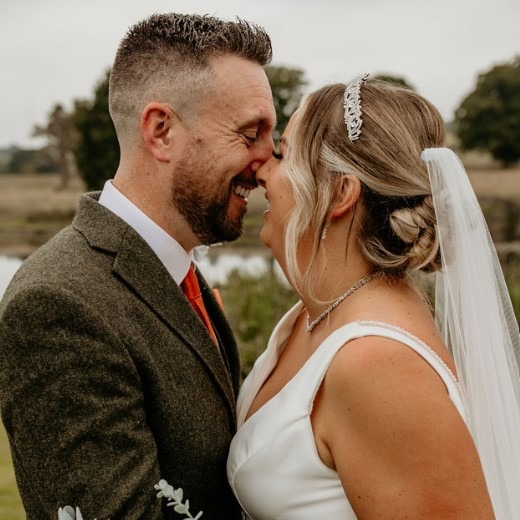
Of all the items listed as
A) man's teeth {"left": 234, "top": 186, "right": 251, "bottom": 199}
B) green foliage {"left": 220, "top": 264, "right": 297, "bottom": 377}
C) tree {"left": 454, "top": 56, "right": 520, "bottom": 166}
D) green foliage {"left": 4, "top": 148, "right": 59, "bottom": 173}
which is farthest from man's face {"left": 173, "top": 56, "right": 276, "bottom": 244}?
tree {"left": 454, "top": 56, "right": 520, "bottom": 166}

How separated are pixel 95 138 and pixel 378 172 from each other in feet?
65.3

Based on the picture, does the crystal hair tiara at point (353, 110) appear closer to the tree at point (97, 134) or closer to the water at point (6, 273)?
the water at point (6, 273)

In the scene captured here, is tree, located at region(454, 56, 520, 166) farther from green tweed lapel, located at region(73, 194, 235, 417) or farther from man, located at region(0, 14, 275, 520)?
→ green tweed lapel, located at region(73, 194, 235, 417)

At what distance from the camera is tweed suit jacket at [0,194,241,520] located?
2.24 metres

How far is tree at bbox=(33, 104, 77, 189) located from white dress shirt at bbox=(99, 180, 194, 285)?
2455 centimetres

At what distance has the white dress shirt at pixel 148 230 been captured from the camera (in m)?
2.97

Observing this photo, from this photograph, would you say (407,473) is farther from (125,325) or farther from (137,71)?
(137,71)

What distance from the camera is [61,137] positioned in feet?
97.8

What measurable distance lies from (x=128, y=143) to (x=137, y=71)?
0.31 meters

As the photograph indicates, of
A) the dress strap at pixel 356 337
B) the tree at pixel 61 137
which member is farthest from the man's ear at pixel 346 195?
the tree at pixel 61 137

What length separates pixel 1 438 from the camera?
761 centimetres

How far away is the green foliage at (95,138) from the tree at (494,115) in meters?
25.1

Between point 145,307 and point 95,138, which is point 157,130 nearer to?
point 145,307

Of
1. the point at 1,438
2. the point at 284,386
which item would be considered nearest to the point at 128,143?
the point at 284,386
